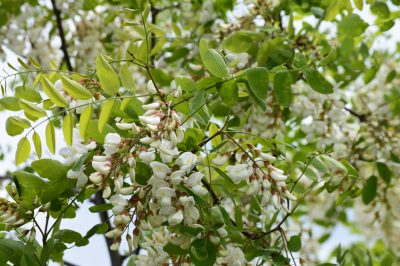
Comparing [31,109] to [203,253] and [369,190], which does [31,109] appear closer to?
[203,253]

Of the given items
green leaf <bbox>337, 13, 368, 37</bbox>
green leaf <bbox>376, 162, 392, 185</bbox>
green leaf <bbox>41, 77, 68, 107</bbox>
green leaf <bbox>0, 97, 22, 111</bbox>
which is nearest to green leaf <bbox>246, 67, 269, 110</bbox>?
green leaf <bbox>41, 77, 68, 107</bbox>

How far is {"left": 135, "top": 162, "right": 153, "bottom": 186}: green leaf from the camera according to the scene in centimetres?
129

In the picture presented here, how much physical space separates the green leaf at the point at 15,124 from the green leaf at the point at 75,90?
0.14 meters

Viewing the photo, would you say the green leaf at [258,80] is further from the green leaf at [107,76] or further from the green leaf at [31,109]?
the green leaf at [31,109]

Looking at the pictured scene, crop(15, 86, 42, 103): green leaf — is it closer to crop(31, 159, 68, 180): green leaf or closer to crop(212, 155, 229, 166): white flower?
crop(31, 159, 68, 180): green leaf

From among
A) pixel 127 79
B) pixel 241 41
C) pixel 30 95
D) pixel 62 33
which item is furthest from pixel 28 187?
pixel 62 33

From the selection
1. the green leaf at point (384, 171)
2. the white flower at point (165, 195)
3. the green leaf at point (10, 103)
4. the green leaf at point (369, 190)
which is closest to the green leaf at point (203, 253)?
the white flower at point (165, 195)

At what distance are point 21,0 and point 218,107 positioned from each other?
3.91ft

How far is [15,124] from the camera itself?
1294 mm

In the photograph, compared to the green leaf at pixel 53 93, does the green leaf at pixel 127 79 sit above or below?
below

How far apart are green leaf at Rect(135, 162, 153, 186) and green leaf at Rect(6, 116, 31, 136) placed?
0.24 metres

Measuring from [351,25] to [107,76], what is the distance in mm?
1048

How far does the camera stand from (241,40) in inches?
68.7

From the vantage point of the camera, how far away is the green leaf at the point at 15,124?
1.29m
